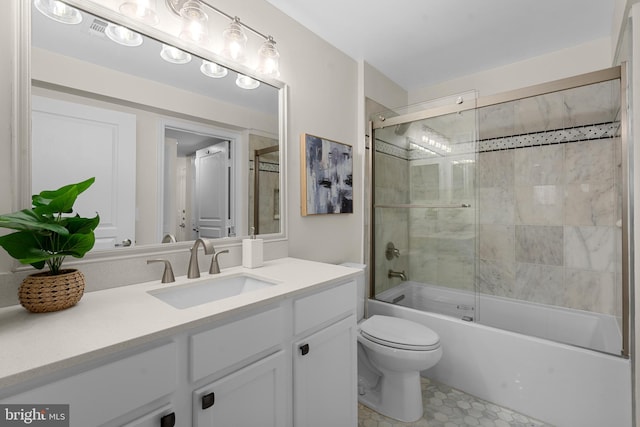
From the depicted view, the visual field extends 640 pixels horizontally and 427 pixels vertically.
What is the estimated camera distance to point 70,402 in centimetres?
63

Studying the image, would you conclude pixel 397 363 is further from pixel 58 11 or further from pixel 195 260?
pixel 58 11

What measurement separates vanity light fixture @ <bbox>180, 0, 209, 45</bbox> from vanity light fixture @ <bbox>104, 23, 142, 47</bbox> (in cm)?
19

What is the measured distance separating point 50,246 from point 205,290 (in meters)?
0.55

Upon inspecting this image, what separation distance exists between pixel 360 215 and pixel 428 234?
1.97 ft

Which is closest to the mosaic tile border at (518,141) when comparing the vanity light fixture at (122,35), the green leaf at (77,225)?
the vanity light fixture at (122,35)

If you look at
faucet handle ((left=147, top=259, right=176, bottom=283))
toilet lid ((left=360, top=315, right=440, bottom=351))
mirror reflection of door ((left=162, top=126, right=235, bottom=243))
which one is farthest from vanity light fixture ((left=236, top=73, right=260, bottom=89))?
toilet lid ((left=360, top=315, right=440, bottom=351))

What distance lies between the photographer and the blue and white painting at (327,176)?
1975 millimetres

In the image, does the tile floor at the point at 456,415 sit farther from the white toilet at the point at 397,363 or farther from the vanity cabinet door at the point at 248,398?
the vanity cabinet door at the point at 248,398

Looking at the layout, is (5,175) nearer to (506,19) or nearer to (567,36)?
(506,19)

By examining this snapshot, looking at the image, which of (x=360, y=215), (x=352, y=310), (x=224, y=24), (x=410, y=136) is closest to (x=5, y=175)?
(x=224, y=24)

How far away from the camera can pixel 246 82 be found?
1643 millimetres

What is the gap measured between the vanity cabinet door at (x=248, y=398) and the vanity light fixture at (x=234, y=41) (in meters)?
1.43

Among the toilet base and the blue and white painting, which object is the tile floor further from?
the blue and white painting

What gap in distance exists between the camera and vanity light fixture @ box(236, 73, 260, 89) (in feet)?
5.28
